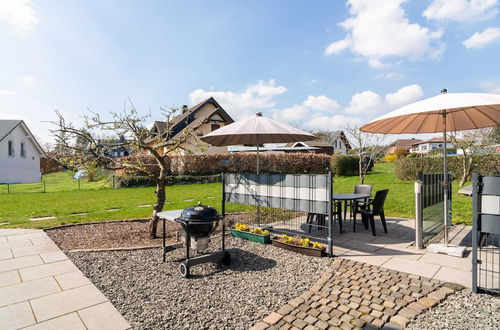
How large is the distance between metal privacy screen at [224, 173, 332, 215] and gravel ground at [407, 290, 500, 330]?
1.91 metres

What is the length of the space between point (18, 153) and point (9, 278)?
3038cm

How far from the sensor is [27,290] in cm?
337

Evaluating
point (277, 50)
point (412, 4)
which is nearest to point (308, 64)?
point (277, 50)

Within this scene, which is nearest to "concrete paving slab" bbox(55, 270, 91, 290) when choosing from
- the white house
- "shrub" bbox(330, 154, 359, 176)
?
"shrub" bbox(330, 154, 359, 176)

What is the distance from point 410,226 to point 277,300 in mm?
4973

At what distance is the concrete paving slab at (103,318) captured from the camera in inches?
100

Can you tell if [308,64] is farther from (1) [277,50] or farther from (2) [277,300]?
(2) [277,300]

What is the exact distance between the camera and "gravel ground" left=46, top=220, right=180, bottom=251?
17.3 feet

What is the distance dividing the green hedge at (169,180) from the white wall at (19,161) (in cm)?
1574

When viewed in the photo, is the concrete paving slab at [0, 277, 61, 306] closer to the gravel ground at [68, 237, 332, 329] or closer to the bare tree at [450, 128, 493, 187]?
the gravel ground at [68, 237, 332, 329]

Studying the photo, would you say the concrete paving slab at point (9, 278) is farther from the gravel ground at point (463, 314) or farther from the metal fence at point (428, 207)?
the metal fence at point (428, 207)

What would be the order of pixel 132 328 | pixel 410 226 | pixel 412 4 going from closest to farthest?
pixel 132 328
pixel 410 226
pixel 412 4

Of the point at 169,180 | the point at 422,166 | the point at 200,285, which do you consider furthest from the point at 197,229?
the point at 422,166

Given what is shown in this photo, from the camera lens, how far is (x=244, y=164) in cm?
2227
